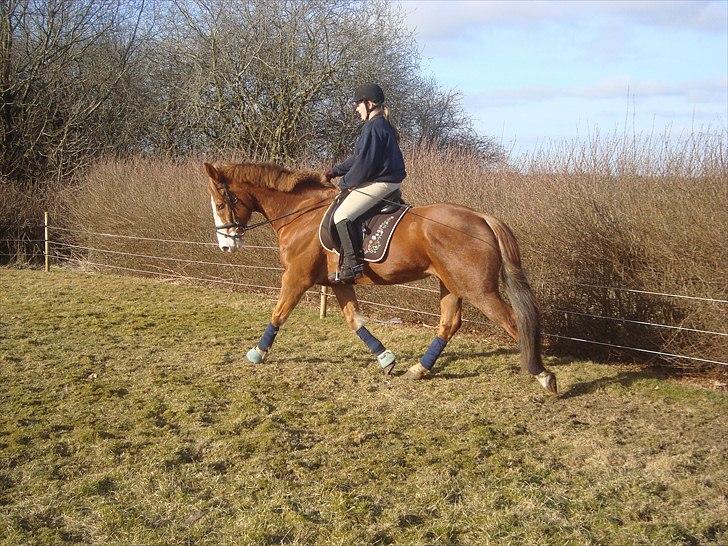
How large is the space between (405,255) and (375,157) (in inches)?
36.9

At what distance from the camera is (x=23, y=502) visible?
13.0ft

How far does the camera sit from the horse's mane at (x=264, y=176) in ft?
23.0

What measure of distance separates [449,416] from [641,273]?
2.90 metres

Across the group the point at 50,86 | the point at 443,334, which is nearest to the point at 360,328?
the point at 443,334

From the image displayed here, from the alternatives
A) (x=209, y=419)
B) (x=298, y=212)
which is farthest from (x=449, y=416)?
(x=298, y=212)

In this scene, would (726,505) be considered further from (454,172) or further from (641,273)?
(454,172)

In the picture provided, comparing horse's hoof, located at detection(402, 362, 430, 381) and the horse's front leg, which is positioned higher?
the horse's front leg

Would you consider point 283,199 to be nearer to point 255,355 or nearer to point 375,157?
point 375,157

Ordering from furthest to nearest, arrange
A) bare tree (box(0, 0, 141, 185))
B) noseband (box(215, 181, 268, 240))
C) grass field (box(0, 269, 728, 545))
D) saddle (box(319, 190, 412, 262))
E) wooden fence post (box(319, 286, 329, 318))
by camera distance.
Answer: bare tree (box(0, 0, 141, 185))
wooden fence post (box(319, 286, 329, 318))
noseband (box(215, 181, 268, 240))
saddle (box(319, 190, 412, 262))
grass field (box(0, 269, 728, 545))

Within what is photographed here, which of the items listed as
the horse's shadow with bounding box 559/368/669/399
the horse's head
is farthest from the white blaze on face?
the horse's shadow with bounding box 559/368/669/399

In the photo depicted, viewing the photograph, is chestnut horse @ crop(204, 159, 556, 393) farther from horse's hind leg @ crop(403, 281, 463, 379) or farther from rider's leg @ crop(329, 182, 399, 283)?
rider's leg @ crop(329, 182, 399, 283)

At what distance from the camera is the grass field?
367 centimetres

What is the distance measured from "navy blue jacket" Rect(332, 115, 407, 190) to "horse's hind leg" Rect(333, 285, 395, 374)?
111cm

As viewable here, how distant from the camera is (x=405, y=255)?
6.26 meters
